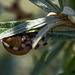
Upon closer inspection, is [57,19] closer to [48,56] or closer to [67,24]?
[67,24]

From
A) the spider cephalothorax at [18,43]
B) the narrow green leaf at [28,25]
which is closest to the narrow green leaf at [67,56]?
the spider cephalothorax at [18,43]

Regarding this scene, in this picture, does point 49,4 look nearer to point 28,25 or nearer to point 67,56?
point 28,25

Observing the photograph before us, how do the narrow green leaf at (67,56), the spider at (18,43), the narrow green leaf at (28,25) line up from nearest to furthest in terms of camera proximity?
the narrow green leaf at (28,25)
the spider at (18,43)
the narrow green leaf at (67,56)

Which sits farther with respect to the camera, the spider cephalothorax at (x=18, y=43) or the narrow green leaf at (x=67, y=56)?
the narrow green leaf at (x=67, y=56)

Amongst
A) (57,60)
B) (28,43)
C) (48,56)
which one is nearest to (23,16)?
(48,56)

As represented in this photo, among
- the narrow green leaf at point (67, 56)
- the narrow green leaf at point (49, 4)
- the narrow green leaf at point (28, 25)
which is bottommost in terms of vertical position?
the narrow green leaf at point (67, 56)

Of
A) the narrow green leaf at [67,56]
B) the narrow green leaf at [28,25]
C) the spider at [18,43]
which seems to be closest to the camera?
the narrow green leaf at [28,25]

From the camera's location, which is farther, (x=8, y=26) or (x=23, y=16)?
(x=23, y=16)

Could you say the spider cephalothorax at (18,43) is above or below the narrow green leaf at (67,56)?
above

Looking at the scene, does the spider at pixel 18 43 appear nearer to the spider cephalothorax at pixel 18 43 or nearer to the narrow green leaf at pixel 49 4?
the spider cephalothorax at pixel 18 43

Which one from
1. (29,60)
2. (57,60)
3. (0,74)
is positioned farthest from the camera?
(29,60)

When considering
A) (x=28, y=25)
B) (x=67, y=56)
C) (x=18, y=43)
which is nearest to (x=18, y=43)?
(x=18, y=43)
